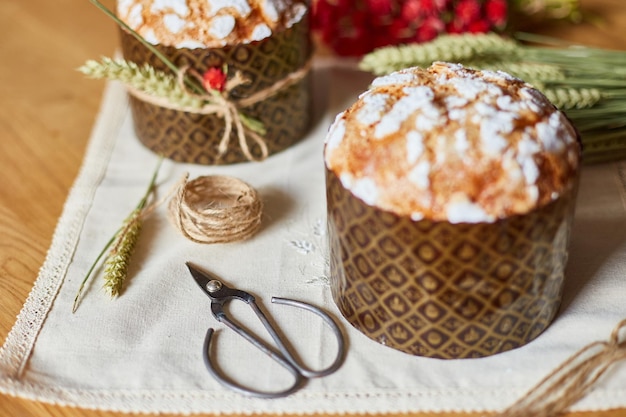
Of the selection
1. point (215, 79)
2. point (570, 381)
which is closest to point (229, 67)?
point (215, 79)

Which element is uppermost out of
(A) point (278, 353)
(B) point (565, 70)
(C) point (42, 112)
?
(C) point (42, 112)

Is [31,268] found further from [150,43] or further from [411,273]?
[411,273]

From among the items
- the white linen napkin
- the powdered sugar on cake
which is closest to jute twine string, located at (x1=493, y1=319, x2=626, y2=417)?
the white linen napkin

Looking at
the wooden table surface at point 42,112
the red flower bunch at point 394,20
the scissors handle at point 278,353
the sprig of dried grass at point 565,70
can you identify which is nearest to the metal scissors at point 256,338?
the scissors handle at point 278,353

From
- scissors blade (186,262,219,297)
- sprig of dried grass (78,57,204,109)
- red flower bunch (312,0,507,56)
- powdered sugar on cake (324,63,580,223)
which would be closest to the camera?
powdered sugar on cake (324,63,580,223)

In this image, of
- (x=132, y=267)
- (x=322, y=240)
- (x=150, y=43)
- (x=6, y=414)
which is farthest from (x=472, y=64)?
(x=6, y=414)

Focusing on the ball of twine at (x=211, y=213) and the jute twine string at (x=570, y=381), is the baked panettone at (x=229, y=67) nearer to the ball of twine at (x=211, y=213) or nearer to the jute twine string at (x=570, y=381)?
the ball of twine at (x=211, y=213)

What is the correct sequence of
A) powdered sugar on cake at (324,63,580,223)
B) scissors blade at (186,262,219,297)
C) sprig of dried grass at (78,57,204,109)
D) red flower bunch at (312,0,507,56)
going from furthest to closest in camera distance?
red flower bunch at (312,0,507,56) < sprig of dried grass at (78,57,204,109) < scissors blade at (186,262,219,297) < powdered sugar on cake at (324,63,580,223)

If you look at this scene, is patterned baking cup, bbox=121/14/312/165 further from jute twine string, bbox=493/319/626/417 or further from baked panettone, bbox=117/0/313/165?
jute twine string, bbox=493/319/626/417

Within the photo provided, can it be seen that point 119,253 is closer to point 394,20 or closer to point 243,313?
point 243,313
